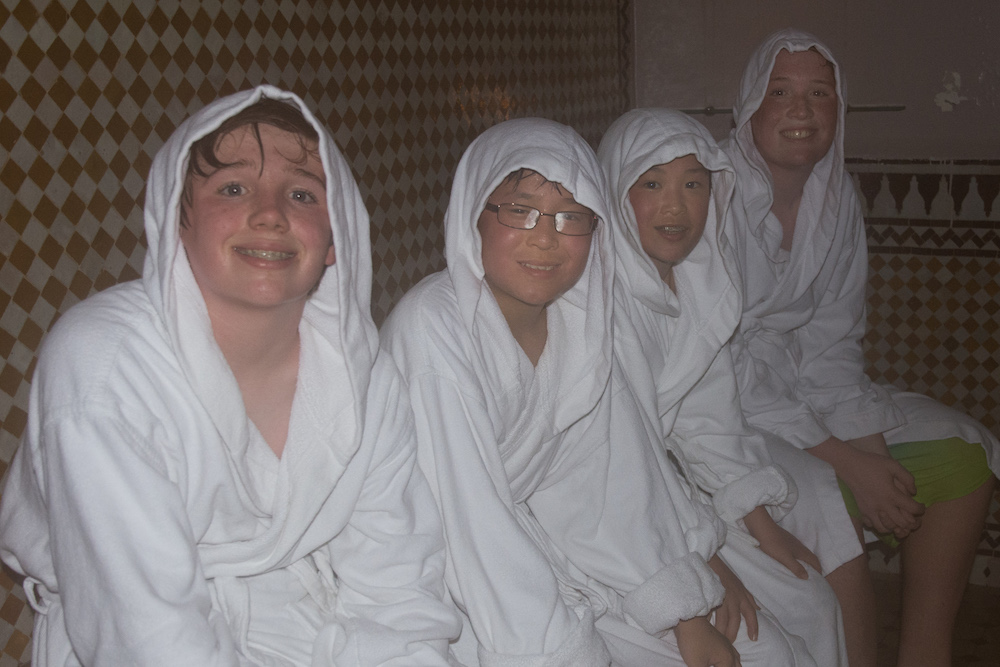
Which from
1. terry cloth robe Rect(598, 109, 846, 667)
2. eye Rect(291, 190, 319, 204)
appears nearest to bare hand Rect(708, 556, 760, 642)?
terry cloth robe Rect(598, 109, 846, 667)

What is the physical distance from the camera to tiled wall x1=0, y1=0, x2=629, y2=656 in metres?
2.09

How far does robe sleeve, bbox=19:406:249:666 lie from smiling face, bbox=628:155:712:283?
132 cm

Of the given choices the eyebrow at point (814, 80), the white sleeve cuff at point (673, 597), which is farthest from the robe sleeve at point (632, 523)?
the eyebrow at point (814, 80)

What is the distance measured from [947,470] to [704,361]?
2.79 feet

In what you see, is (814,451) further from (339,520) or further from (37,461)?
(37,461)

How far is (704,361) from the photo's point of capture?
8.16ft

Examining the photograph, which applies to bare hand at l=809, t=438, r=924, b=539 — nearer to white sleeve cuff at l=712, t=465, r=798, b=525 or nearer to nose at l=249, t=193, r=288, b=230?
white sleeve cuff at l=712, t=465, r=798, b=525

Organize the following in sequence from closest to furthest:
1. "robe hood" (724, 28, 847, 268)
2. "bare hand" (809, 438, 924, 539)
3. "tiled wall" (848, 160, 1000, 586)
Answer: "bare hand" (809, 438, 924, 539)
"robe hood" (724, 28, 847, 268)
"tiled wall" (848, 160, 1000, 586)

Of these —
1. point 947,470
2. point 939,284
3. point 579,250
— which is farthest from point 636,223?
point 939,284

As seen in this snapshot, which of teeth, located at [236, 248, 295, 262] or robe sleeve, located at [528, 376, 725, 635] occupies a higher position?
teeth, located at [236, 248, 295, 262]

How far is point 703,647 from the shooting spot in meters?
Result: 2.03

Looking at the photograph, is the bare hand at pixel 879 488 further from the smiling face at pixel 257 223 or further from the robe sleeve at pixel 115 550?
the robe sleeve at pixel 115 550

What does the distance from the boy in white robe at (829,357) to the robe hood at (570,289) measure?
0.66 metres

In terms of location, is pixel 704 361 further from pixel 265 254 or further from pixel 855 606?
pixel 265 254
